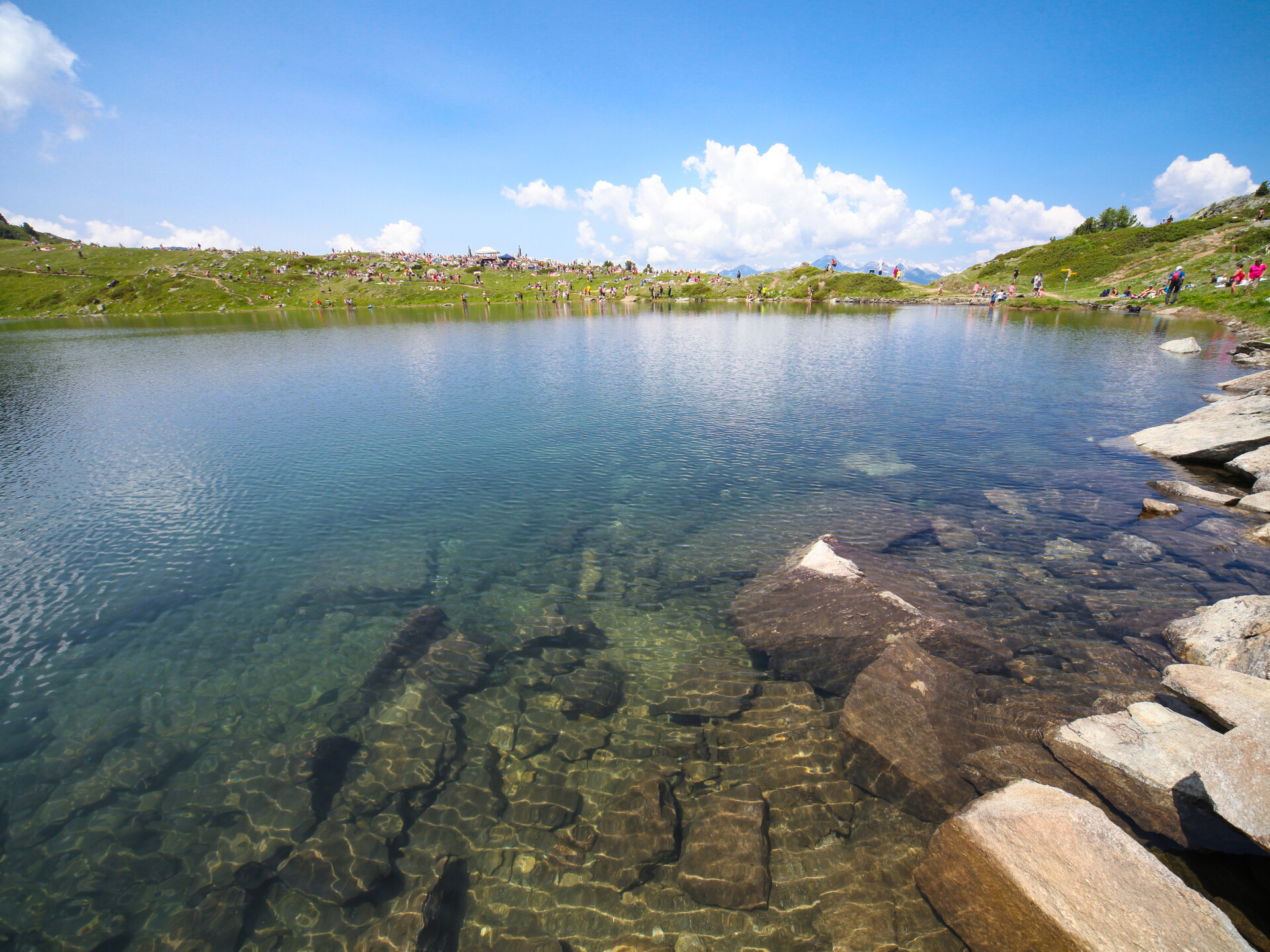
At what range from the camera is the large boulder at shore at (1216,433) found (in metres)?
24.1

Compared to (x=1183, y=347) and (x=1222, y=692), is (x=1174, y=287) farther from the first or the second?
(x=1222, y=692)

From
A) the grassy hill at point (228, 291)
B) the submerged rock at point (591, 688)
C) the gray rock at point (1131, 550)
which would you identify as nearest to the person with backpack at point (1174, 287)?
the grassy hill at point (228, 291)

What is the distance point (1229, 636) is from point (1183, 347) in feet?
200

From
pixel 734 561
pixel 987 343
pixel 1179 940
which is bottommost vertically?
pixel 734 561

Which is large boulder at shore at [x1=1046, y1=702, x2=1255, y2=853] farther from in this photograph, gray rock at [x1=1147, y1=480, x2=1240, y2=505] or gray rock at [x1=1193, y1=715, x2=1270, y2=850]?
gray rock at [x1=1147, y1=480, x2=1240, y2=505]

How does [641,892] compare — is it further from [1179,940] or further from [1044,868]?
[1179,940]

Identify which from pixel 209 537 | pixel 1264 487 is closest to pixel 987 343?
pixel 1264 487

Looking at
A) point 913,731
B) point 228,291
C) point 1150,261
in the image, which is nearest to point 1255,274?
point 1150,261

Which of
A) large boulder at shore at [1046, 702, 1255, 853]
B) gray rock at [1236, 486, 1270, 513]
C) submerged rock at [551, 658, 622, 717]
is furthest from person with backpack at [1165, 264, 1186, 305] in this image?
submerged rock at [551, 658, 622, 717]

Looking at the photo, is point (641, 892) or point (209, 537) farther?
point (209, 537)

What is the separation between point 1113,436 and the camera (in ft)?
100

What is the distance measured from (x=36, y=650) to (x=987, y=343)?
8899 cm

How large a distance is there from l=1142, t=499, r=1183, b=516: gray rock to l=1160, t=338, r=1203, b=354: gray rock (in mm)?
47468

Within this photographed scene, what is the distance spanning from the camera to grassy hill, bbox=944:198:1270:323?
82.7 m
